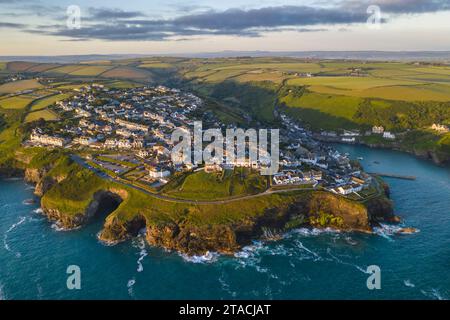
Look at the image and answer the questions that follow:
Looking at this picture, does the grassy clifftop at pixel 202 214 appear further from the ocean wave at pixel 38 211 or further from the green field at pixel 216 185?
the ocean wave at pixel 38 211

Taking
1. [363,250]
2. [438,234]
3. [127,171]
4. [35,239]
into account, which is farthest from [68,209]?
[438,234]

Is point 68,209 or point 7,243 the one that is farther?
point 68,209

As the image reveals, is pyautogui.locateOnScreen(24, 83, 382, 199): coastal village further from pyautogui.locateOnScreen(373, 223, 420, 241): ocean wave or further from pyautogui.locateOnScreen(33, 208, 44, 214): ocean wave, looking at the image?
pyautogui.locateOnScreen(33, 208, 44, 214): ocean wave

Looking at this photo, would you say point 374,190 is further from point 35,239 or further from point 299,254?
point 35,239

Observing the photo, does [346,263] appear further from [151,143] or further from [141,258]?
[151,143]

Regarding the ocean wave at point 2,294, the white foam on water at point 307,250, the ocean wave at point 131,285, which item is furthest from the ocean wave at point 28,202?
the white foam on water at point 307,250
